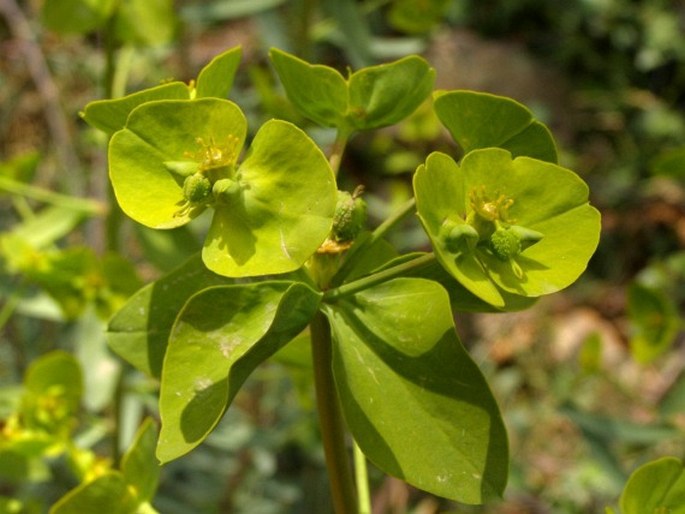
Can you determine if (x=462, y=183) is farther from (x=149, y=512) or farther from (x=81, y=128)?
(x=81, y=128)

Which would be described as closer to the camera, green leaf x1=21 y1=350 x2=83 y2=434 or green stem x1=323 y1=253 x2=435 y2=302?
green stem x1=323 y1=253 x2=435 y2=302

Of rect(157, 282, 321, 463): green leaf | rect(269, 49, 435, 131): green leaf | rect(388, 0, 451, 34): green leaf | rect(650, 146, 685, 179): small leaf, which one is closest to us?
rect(157, 282, 321, 463): green leaf

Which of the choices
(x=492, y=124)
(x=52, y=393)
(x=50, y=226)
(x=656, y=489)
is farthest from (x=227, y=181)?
(x=50, y=226)

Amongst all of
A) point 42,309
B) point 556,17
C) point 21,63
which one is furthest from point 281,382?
point 556,17

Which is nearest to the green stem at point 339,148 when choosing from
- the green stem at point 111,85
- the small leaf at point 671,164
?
the small leaf at point 671,164

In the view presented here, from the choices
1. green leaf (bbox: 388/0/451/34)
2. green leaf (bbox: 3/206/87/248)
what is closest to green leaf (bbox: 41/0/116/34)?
green leaf (bbox: 3/206/87/248)

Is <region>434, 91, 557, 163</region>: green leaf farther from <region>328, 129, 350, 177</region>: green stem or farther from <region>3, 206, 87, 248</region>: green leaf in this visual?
<region>3, 206, 87, 248</region>: green leaf

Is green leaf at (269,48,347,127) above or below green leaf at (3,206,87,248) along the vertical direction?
above

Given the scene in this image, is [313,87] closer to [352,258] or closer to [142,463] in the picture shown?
[352,258]
